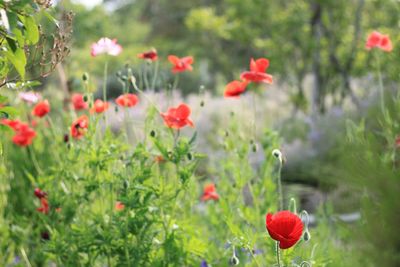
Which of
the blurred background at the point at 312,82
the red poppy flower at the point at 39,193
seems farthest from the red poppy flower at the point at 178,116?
the red poppy flower at the point at 39,193

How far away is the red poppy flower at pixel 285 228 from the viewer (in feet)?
4.89

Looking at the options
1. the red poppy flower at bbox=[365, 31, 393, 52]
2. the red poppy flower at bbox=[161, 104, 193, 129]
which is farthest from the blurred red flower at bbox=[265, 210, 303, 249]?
the red poppy flower at bbox=[365, 31, 393, 52]

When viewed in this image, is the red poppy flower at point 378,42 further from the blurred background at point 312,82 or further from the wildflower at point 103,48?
the wildflower at point 103,48

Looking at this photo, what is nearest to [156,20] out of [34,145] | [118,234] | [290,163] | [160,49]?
[160,49]

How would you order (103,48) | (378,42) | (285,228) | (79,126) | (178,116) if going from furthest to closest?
1. (378,42)
2. (79,126)
3. (103,48)
4. (178,116)
5. (285,228)

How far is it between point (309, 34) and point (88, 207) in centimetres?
599

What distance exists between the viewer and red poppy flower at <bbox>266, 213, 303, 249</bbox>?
4.89ft

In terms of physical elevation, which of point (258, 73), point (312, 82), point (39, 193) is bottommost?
point (312, 82)

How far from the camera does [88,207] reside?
2729mm

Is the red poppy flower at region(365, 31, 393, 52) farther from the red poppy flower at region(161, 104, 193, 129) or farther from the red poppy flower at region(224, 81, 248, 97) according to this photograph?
the red poppy flower at region(161, 104, 193, 129)

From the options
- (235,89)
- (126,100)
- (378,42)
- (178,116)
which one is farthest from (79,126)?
(378,42)

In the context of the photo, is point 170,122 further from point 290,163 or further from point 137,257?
point 290,163

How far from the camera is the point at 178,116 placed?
2.22 m

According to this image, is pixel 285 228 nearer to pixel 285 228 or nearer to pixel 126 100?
pixel 285 228
